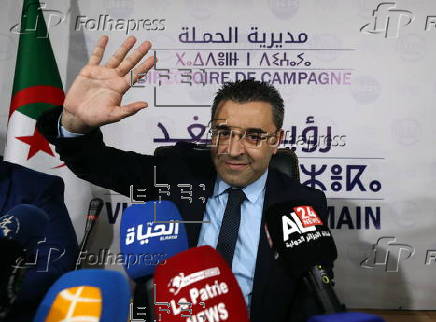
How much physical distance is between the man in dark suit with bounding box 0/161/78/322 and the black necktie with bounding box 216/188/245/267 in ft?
1.44

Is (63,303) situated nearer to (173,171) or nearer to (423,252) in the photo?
(173,171)

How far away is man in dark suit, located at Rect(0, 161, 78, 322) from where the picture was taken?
1.11 meters

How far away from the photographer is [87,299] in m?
0.55

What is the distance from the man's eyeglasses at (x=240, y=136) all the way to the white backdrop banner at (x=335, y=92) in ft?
3.14

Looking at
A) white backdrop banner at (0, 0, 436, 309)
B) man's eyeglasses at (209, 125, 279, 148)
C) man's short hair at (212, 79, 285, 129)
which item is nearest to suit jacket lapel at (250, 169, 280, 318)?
man's eyeglasses at (209, 125, 279, 148)

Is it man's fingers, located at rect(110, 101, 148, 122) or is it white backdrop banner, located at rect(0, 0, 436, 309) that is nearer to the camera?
man's fingers, located at rect(110, 101, 148, 122)

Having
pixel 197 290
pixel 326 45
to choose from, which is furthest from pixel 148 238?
pixel 326 45

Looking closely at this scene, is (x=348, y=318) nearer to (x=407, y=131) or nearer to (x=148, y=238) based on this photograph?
(x=148, y=238)

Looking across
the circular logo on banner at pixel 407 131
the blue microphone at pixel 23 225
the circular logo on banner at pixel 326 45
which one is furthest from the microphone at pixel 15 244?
the circular logo on banner at pixel 407 131

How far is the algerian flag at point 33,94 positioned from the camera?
214cm

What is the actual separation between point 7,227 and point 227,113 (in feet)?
2.70

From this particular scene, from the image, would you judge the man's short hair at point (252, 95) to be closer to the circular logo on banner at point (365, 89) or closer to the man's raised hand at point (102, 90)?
the man's raised hand at point (102, 90)

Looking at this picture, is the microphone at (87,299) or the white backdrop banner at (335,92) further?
the white backdrop banner at (335,92)

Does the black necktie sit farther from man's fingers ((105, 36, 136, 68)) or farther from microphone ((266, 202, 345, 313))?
man's fingers ((105, 36, 136, 68))
